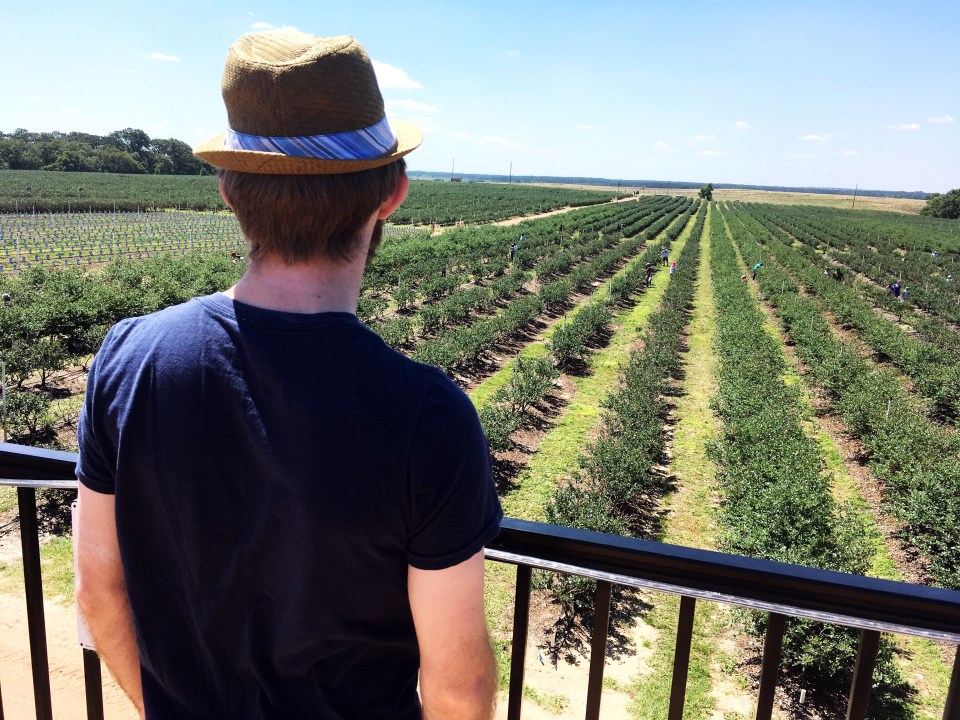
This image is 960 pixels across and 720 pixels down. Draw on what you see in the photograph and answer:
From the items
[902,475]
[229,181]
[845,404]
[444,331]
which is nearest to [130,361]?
[229,181]

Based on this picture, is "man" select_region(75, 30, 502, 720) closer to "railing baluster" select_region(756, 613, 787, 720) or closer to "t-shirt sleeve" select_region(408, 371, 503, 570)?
"t-shirt sleeve" select_region(408, 371, 503, 570)

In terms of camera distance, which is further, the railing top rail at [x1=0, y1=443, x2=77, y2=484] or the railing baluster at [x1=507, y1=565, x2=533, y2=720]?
the railing top rail at [x1=0, y1=443, x2=77, y2=484]

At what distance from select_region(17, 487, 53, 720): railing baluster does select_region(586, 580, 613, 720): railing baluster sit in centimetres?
150

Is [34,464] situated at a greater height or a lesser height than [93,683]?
greater

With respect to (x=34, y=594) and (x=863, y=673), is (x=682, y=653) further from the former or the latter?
(x=34, y=594)

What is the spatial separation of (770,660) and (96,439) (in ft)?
4.75

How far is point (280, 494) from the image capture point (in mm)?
1089

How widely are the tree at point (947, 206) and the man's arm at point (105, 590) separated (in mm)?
109624

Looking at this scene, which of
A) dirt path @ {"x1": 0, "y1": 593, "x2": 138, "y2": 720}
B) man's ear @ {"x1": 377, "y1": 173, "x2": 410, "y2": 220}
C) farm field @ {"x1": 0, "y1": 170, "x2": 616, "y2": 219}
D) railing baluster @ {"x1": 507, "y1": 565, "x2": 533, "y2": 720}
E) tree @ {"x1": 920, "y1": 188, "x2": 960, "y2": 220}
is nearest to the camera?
man's ear @ {"x1": 377, "y1": 173, "x2": 410, "y2": 220}

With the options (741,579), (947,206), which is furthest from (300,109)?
(947,206)

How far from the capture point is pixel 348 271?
1188 millimetres

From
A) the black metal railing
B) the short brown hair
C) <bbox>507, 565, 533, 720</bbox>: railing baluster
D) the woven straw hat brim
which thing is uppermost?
the woven straw hat brim

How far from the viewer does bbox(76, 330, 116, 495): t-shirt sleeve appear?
49.4 inches

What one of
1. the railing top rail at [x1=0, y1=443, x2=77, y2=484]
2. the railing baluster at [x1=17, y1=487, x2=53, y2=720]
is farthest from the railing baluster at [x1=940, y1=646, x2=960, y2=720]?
the railing baluster at [x1=17, y1=487, x2=53, y2=720]
